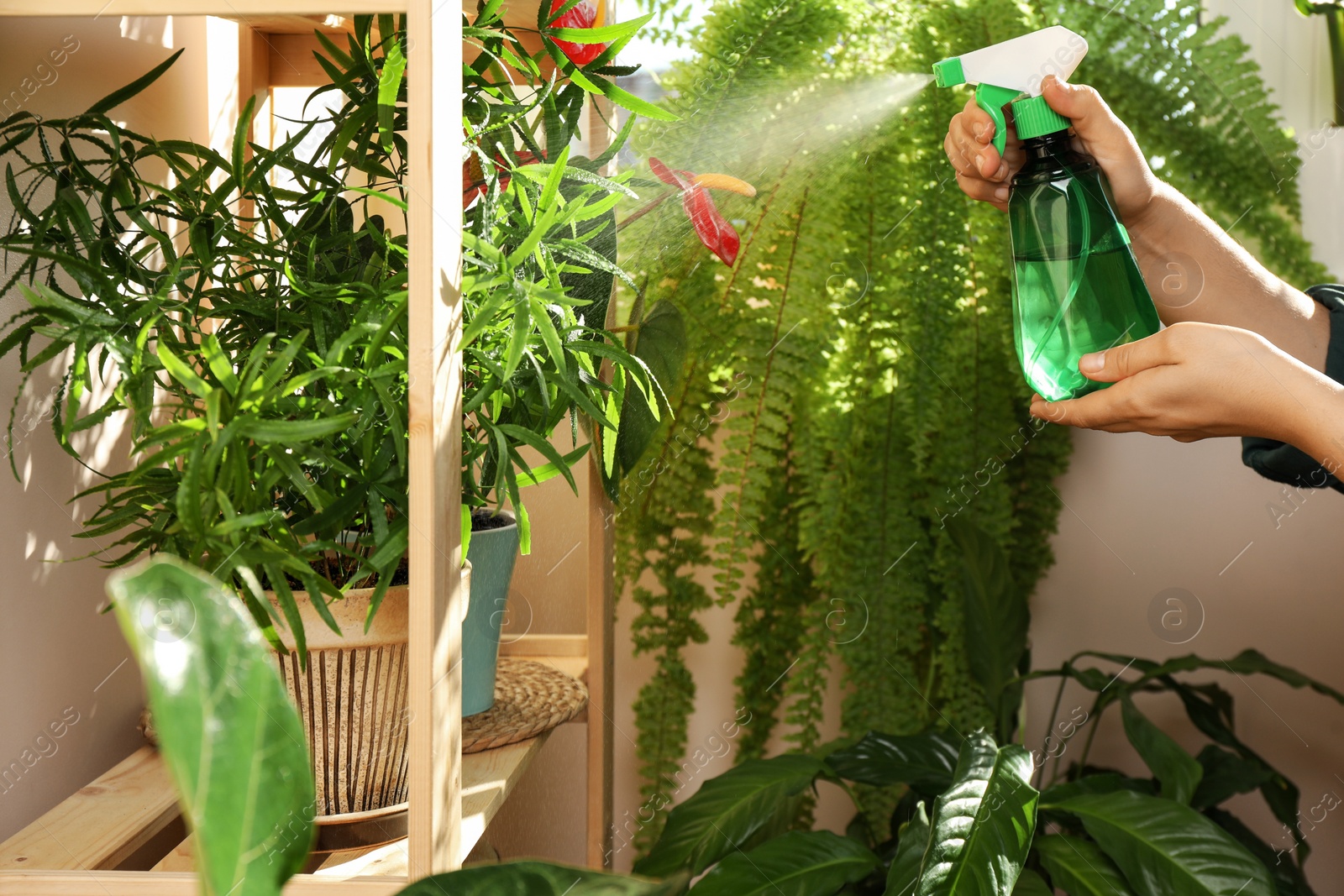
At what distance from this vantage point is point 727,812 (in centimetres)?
94

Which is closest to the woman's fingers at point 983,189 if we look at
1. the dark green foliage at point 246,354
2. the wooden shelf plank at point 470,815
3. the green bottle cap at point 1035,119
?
the green bottle cap at point 1035,119

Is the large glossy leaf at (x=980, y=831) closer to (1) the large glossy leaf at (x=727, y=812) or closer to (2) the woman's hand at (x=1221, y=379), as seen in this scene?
(1) the large glossy leaf at (x=727, y=812)

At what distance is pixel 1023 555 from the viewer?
1211 mm

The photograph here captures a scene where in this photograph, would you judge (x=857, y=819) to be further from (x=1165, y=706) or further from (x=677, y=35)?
(x=677, y=35)

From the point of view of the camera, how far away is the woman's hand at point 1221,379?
62cm

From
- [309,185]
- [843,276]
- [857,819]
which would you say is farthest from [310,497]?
[857,819]

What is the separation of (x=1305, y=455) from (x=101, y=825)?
95 cm

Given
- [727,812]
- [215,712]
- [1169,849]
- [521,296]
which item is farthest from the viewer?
[727,812]

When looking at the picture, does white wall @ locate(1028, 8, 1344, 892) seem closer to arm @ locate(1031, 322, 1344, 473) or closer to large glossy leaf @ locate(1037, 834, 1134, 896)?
large glossy leaf @ locate(1037, 834, 1134, 896)

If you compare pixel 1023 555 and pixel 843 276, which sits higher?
pixel 843 276

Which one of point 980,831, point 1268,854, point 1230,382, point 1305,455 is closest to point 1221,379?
point 1230,382

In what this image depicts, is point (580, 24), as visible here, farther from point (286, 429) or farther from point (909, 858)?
point (909, 858)

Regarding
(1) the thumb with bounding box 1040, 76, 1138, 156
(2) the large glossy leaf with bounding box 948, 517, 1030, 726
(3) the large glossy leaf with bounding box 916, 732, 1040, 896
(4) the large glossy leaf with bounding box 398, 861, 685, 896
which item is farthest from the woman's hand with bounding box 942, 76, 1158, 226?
(4) the large glossy leaf with bounding box 398, 861, 685, 896

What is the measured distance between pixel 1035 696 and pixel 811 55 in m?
0.90
